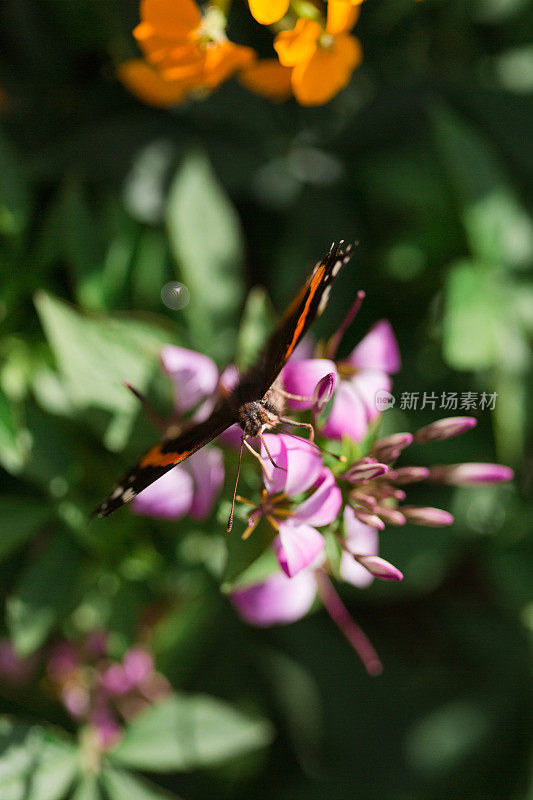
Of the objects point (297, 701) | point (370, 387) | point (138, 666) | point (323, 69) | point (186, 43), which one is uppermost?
point (186, 43)

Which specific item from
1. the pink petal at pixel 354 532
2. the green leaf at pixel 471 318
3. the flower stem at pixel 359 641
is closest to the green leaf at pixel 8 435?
the pink petal at pixel 354 532

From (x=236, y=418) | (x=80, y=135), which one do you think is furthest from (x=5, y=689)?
(x=80, y=135)

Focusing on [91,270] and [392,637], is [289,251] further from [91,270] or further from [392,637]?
[392,637]

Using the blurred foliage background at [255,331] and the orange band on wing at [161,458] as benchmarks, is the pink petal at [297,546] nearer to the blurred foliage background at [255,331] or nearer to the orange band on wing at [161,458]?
the orange band on wing at [161,458]

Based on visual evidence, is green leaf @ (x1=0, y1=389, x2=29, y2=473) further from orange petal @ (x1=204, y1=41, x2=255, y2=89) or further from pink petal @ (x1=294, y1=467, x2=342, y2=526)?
orange petal @ (x1=204, y1=41, x2=255, y2=89)

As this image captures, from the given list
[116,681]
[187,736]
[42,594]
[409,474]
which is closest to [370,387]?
[409,474]

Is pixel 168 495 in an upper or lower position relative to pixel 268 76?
lower

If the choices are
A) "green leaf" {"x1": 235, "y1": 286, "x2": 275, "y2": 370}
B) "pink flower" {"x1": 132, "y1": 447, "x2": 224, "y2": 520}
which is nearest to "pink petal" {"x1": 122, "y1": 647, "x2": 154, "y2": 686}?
"pink flower" {"x1": 132, "y1": 447, "x2": 224, "y2": 520}

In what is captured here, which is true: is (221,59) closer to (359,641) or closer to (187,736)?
(187,736)
